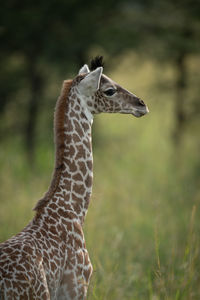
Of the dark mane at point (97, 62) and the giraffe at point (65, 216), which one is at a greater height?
the dark mane at point (97, 62)

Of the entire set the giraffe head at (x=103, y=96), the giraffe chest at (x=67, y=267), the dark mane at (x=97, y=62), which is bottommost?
the giraffe chest at (x=67, y=267)

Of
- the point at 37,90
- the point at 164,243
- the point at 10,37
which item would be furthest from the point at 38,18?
the point at 164,243

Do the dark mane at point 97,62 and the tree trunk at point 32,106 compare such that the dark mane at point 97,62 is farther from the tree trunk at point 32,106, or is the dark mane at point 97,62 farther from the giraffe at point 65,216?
the tree trunk at point 32,106

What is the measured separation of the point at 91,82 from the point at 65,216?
1268 mm

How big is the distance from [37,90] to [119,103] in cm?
777

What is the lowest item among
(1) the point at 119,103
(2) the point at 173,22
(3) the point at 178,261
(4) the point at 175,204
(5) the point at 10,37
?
(3) the point at 178,261

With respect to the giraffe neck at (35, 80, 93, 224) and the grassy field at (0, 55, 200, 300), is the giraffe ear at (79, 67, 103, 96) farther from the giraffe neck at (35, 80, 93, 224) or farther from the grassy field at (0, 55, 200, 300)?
the grassy field at (0, 55, 200, 300)

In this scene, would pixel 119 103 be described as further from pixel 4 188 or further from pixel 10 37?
pixel 10 37

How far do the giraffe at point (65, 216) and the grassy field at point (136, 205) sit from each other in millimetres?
430

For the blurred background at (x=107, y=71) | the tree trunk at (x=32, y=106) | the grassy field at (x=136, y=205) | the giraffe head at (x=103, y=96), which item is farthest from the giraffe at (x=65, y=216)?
the tree trunk at (x=32, y=106)

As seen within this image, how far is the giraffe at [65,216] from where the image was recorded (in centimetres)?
314

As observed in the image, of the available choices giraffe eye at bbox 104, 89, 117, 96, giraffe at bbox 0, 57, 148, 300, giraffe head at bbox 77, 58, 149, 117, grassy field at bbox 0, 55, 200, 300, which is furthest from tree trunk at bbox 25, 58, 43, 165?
giraffe eye at bbox 104, 89, 117, 96

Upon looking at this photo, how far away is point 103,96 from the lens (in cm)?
409

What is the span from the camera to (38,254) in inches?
131
